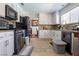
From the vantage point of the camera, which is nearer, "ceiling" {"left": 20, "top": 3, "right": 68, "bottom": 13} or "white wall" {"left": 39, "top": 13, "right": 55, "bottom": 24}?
"ceiling" {"left": 20, "top": 3, "right": 68, "bottom": 13}

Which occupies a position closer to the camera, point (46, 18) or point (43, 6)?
point (43, 6)

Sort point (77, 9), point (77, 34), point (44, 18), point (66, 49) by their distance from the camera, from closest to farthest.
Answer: point (77, 34), point (66, 49), point (77, 9), point (44, 18)

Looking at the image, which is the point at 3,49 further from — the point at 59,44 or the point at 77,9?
the point at 77,9

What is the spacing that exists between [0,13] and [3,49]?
100 cm

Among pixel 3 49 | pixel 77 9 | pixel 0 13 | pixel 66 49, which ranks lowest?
pixel 66 49

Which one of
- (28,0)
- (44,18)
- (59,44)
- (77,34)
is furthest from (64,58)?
(44,18)

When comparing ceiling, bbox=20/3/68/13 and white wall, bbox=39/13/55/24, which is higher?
ceiling, bbox=20/3/68/13

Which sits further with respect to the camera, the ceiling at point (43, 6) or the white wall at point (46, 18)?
the white wall at point (46, 18)

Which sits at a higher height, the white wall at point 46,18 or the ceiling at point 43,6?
the ceiling at point 43,6

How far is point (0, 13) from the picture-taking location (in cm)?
287

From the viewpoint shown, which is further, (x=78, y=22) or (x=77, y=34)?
(x=78, y=22)

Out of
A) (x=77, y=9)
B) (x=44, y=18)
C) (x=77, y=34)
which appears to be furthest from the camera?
(x=44, y=18)

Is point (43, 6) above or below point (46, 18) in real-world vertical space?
above

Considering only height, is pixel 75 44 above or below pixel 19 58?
below
